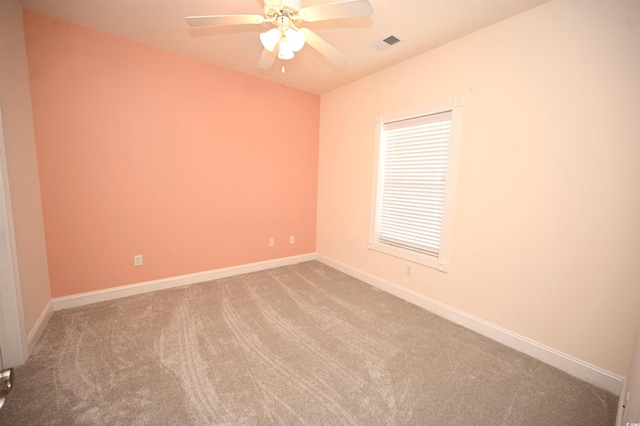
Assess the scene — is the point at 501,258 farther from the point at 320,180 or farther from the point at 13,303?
the point at 13,303

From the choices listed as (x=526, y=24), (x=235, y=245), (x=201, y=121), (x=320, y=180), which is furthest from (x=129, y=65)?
(x=526, y=24)

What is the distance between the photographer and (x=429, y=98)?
2732 mm

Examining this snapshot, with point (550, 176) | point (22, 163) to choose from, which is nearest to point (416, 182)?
point (550, 176)

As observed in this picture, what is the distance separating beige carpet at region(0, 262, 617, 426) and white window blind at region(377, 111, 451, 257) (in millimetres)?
925

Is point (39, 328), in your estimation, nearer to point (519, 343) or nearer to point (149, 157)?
point (149, 157)

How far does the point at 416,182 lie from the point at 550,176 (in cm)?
119

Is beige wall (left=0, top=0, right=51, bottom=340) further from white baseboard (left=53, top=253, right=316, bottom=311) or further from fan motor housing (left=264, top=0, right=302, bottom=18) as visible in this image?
fan motor housing (left=264, top=0, right=302, bottom=18)

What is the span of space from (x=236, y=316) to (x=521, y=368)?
2.51 metres

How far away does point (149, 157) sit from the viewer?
2.91m

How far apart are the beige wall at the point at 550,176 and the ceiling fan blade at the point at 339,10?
1.59m

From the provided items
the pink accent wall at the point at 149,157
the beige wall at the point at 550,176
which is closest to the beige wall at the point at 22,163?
the pink accent wall at the point at 149,157

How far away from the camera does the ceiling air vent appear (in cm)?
249

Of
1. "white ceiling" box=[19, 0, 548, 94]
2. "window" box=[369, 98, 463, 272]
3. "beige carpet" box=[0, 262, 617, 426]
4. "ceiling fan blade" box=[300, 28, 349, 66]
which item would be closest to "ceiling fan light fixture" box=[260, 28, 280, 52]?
"ceiling fan blade" box=[300, 28, 349, 66]

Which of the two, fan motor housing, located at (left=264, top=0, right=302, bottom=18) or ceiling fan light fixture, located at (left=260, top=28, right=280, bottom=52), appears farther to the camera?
ceiling fan light fixture, located at (left=260, top=28, right=280, bottom=52)
